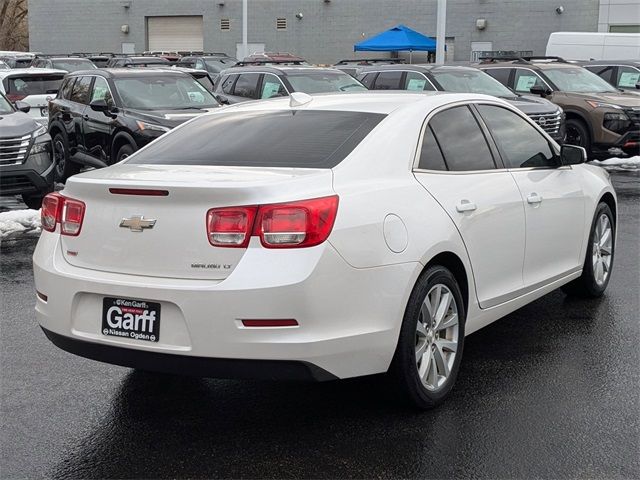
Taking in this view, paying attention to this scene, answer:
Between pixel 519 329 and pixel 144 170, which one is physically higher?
pixel 144 170

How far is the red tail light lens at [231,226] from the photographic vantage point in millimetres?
3986

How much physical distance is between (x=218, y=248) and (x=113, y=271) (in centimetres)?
58

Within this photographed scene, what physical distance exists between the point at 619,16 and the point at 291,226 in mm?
37909

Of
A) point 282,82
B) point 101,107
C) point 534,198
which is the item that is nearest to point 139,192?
point 534,198

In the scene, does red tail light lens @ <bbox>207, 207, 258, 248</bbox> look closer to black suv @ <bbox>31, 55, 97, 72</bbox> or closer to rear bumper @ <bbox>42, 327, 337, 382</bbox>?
rear bumper @ <bbox>42, 327, 337, 382</bbox>

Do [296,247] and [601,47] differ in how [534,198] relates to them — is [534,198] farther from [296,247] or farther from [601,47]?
[601,47]

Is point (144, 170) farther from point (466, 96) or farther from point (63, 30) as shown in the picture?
point (63, 30)

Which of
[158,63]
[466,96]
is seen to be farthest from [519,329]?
[158,63]

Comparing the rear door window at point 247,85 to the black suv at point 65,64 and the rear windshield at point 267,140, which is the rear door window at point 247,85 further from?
the rear windshield at point 267,140

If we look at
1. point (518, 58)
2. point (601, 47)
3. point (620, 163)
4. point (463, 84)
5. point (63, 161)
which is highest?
point (601, 47)

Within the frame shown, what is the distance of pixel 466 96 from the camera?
5.57 metres

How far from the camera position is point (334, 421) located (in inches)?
177

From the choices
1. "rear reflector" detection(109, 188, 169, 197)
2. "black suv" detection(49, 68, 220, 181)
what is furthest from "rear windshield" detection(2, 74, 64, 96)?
"rear reflector" detection(109, 188, 169, 197)

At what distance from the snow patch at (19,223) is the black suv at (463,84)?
7.73 m
